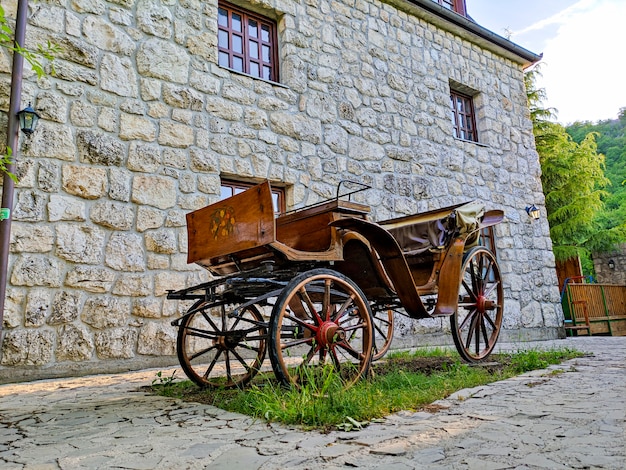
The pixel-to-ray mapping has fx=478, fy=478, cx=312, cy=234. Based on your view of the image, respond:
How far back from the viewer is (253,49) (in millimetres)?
6570

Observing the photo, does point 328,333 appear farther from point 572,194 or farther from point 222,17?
point 572,194

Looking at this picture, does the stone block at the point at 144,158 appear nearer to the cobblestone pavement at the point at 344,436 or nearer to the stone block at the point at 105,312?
the stone block at the point at 105,312

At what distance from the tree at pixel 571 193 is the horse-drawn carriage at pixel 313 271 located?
1058 centimetres

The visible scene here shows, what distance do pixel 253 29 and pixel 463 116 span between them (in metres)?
4.56

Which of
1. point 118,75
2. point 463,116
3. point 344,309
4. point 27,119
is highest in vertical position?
point 463,116

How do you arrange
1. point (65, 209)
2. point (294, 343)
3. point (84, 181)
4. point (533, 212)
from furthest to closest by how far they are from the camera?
point (533, 212)
point (84, 181)
point (65, 209)
point (294, 343)

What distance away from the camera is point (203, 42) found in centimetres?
594

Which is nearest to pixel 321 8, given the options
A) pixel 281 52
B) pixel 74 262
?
pixel 281 52

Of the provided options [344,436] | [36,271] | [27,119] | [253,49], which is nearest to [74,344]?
[36,271]

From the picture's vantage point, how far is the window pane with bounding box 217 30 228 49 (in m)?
6.24

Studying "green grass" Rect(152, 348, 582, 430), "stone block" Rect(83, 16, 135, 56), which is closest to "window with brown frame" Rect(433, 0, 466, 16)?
"stone block" Rect(83, 16, 135, 56)

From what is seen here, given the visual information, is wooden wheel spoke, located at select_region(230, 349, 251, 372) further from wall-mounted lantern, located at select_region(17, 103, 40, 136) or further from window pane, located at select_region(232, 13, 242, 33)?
window pane, located at select_region(232, 13, 242, 33)

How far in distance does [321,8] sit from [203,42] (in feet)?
7.11

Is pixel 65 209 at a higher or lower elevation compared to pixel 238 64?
lower
